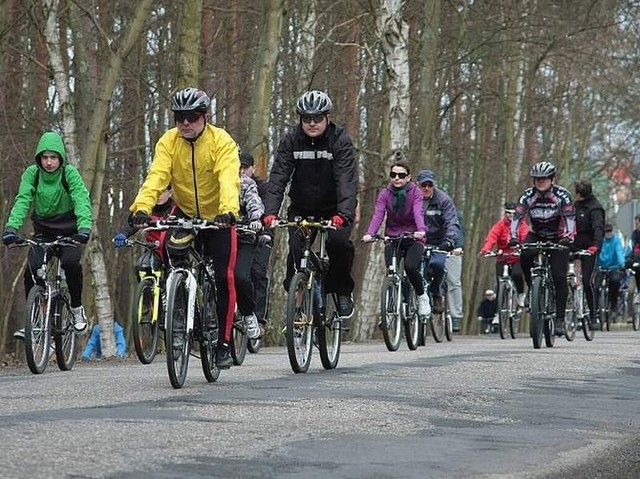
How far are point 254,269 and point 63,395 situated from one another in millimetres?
6959

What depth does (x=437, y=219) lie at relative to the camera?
21.3 metres

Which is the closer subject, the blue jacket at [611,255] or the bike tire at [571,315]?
the bike tire at [571,315]

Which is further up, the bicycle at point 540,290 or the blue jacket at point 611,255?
the blue jacket at point 611,255

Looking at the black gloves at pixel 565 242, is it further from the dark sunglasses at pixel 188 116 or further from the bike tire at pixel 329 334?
the dark sunglasses at pixel 188 116

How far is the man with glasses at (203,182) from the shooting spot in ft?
37.8

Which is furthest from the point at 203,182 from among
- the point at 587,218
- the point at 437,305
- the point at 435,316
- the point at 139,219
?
the point at 587,218

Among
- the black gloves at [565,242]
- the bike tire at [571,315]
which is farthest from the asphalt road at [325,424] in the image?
the bike tire at [571,315]

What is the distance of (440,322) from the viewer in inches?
915

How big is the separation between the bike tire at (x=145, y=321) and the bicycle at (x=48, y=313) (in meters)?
0.56

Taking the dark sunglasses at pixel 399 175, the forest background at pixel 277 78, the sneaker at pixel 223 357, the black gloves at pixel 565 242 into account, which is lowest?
the sneaker at pixel 223 357

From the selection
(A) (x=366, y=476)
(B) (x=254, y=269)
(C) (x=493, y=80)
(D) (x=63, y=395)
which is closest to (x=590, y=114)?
(C) (x=493, y=80)

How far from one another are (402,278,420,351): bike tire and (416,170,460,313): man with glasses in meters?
1.36

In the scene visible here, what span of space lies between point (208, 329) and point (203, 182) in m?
0.95

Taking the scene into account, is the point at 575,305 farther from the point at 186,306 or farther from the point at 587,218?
the point at 186,306
